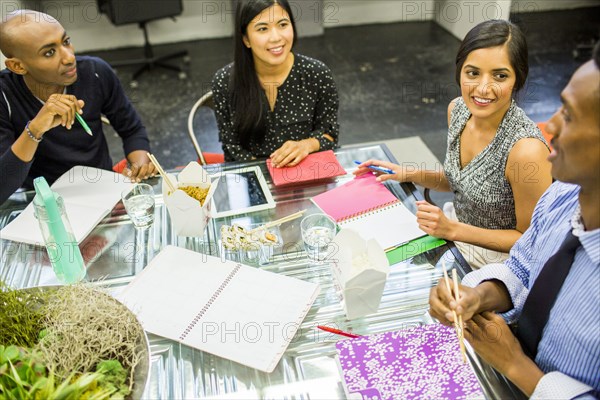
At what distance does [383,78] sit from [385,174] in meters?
2.90

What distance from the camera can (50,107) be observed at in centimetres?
182

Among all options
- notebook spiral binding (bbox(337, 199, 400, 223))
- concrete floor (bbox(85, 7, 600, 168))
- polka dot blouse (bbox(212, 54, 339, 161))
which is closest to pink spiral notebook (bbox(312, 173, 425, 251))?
notebook spiral binding (bbox(337, 199, 400, 223))

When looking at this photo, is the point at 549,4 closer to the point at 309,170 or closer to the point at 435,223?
the point at 309,170

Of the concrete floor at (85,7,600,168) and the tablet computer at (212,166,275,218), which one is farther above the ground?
the tablet computer at (212,166,275,218)

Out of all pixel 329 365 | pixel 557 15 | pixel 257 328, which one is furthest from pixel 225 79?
pixel 557 15

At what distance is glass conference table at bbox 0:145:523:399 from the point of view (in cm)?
120

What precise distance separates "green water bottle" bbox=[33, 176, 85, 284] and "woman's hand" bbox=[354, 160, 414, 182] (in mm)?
939

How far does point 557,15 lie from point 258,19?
4.42 m

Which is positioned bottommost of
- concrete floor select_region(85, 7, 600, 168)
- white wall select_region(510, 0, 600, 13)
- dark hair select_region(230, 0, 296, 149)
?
concrete floor select_region(85, 7, 600, 168)

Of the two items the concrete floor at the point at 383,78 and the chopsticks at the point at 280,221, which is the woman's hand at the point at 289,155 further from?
the concrete floor at the point at 383,78

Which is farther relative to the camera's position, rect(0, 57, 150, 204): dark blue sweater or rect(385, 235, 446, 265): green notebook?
rect(0, 57, 150, 204): dark blue sweater

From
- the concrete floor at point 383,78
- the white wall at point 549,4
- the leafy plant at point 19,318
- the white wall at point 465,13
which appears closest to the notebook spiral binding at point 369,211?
the leafy plant at point 19,318

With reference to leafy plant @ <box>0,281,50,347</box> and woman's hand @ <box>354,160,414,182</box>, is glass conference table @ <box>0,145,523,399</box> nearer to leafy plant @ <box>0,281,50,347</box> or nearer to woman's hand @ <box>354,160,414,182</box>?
woman's hand @ <box>354,160,414,182</box>

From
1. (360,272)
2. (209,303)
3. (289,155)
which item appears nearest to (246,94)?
(289,155)
